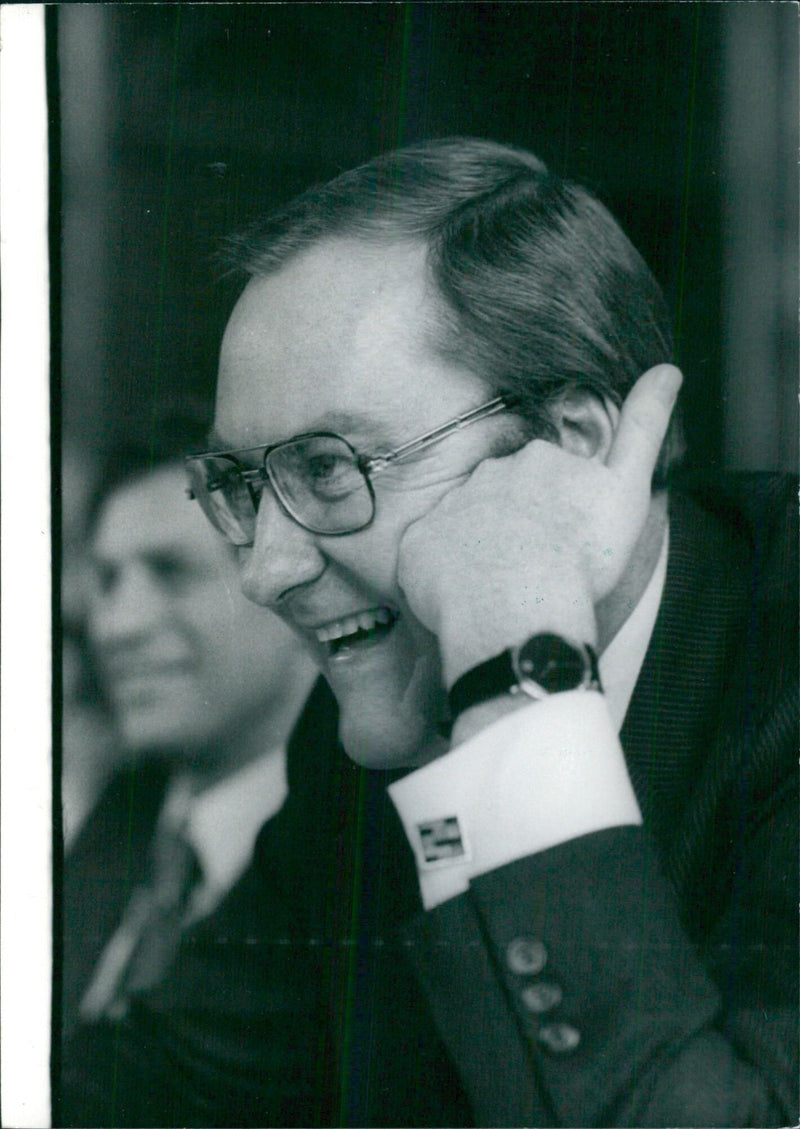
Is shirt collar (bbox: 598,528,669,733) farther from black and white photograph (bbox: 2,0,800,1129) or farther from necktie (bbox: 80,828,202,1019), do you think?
necktie (bbox: 80,828,202,1019)

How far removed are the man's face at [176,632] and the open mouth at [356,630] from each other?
0.05 metres

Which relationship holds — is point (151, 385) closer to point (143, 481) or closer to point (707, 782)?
point (143, 481)

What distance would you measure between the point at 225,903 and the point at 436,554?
62 cm

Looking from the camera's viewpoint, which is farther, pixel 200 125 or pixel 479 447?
pixel 200 125

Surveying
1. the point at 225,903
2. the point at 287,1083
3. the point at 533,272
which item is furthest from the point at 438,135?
the point at 287,1083

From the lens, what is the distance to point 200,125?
1666mm

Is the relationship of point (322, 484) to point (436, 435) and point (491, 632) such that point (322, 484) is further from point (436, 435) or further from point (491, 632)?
point (491, 632)

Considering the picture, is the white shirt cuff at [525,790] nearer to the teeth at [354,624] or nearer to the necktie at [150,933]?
the teeth at [354,624]

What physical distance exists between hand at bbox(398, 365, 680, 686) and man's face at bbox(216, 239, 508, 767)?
53mm

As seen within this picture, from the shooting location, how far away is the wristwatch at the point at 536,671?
1.34 meters

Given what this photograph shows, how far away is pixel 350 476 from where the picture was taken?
152cm

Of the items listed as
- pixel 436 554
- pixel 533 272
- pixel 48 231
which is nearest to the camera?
pixel 436 554

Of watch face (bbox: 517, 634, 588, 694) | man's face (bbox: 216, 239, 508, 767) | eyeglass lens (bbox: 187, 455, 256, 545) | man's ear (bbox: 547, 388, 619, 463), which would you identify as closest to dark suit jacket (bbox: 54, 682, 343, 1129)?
man's face (bbox: 216, 239, 508, 767)

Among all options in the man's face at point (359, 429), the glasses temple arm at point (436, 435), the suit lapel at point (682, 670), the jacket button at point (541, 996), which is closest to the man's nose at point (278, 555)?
the man's face at point (359, 429)
